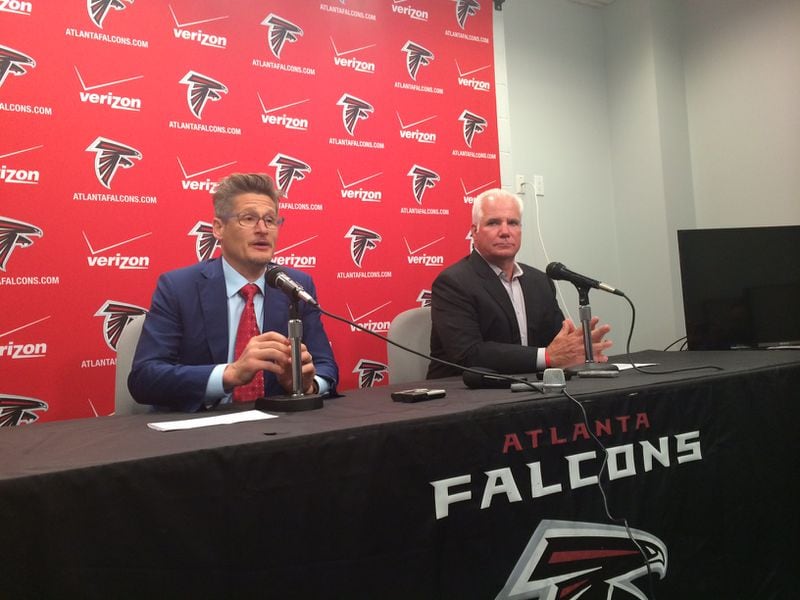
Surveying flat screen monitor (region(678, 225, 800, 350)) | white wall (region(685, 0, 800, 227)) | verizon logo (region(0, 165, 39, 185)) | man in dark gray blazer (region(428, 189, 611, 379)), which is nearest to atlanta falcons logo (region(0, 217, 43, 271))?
verizon logo (region(0, 165, 39, 185))

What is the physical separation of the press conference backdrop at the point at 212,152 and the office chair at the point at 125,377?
0.70 m

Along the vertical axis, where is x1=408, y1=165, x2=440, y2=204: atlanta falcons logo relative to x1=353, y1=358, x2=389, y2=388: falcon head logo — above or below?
above

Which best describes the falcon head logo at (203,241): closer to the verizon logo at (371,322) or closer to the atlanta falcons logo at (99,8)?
the verizon logo at (371,322)

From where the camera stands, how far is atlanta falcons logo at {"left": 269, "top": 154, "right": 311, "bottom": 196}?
293 cm

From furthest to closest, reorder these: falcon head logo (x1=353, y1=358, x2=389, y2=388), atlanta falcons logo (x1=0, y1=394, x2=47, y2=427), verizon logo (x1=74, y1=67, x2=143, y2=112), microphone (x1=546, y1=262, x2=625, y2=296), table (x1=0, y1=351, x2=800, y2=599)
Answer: falcon head logo (x1=353, y1=358, x2=389, y2=388)
verizon logo (x1=74, y1=67, x2=143, y2=112)
atlanta falcons logo (x1=0, y1=394, x2=47, y2=427)
microphone (x1=546, y1=262, x2=625, y2=296)
table (x1=0, y1=351, x2=800, y2=599)

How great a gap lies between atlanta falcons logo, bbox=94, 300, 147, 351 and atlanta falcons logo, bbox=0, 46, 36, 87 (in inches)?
38.3

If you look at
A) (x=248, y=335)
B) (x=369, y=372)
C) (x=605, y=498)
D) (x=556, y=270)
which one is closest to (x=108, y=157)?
(x=248, y=335)

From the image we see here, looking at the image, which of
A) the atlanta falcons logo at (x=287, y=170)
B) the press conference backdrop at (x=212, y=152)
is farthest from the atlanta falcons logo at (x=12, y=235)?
the atlanta falcons logo at (x=287, y=170)

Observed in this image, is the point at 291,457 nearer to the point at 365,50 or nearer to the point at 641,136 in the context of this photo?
the point at 365,50

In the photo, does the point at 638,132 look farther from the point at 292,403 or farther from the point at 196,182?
the point at 292,403

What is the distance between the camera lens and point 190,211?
8.94 feet

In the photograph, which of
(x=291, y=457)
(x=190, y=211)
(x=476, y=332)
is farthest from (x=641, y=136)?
(x=291, y=457)

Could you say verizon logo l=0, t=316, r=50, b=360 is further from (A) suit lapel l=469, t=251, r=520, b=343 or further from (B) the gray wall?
(B) the gray wall

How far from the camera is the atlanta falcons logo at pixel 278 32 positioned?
296cm
